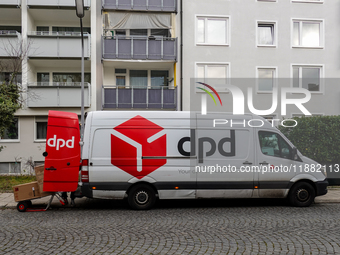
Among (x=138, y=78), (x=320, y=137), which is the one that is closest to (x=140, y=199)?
(x=320, y=137)

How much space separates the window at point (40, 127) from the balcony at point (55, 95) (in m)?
1.22

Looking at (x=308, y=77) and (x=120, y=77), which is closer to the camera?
(x=120, y=77)

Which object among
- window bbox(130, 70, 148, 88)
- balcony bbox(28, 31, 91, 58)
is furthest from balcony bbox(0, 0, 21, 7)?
window bbox(130, 70, 148, 88)

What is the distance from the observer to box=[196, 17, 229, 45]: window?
65.2 feet

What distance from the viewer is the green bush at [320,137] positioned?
14883 millimetres

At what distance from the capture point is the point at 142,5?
19.5m

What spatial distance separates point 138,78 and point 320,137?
10.9 meters

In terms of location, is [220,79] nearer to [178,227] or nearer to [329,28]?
[329,28]

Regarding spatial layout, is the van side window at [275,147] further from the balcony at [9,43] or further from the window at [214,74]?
the balcony at [9,43]

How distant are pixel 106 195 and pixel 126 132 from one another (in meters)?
1.66

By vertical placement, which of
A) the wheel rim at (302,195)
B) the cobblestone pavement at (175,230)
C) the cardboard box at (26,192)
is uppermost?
the cardboard box at (26,192)

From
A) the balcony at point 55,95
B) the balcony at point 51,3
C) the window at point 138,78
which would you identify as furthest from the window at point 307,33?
the balcony at point 51,3

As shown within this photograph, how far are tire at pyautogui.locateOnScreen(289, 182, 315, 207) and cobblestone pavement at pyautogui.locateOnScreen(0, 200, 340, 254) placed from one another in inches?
8.5

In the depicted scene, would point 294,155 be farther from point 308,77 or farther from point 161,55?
point 308,77
